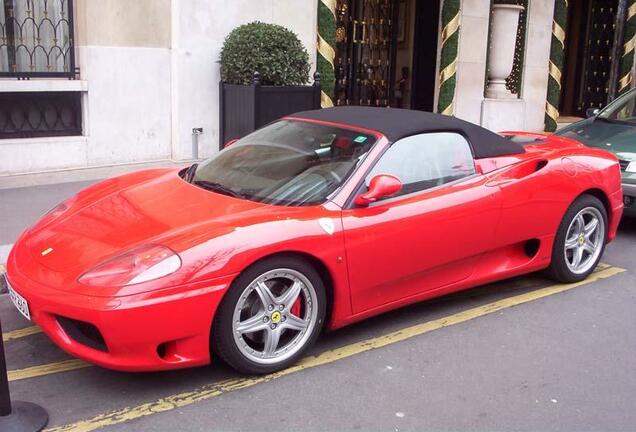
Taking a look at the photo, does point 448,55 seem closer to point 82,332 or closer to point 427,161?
point 427,161

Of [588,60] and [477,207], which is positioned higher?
[588,60]

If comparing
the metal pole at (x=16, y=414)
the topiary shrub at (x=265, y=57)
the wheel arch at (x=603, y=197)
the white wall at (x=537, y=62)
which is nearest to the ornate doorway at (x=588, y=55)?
the white wall at (x=537, y=62)

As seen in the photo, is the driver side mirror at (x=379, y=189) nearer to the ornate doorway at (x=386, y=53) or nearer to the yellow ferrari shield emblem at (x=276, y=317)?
the yellow ferrari shield emblem at (x=276, y=317)

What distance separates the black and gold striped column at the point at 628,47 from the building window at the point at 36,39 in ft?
38.0

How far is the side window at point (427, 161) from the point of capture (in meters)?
4.60

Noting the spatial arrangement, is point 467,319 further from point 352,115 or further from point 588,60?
point 588,60

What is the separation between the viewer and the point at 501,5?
44.3 feet

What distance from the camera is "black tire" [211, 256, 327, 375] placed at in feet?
12.2

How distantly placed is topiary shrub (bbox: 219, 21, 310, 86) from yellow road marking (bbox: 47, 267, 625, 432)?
524 centimetres

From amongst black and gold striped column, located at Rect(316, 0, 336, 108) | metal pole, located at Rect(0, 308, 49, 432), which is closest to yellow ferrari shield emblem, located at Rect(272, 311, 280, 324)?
metal pole, located at Rect(0, 308, 49, 432)

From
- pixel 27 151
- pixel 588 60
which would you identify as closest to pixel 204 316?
pixel 27 151

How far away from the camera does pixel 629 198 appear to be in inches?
279

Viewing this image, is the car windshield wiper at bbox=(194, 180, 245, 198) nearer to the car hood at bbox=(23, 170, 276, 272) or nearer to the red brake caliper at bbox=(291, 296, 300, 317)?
the car hood at bbox=(23, 170, 276, 272)

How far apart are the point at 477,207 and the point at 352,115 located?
42.3 inches
